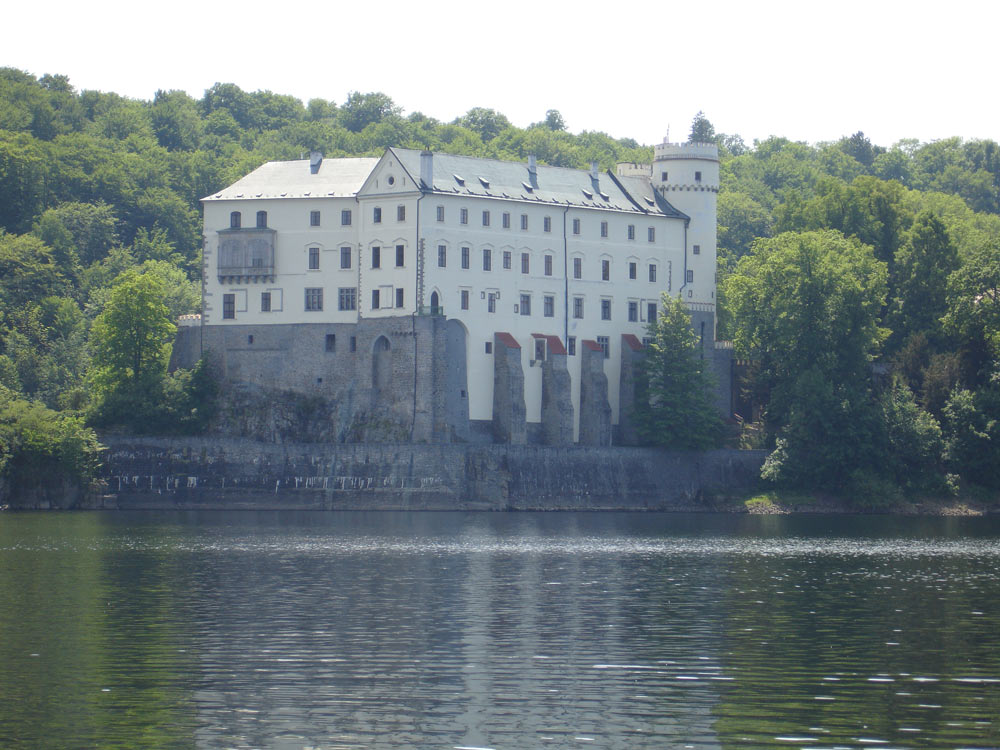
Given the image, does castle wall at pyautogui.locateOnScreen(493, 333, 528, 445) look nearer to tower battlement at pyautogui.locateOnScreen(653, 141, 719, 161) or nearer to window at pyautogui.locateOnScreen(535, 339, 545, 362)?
window at pyautogui.locateOnScreen(535, 339, 545, 362)

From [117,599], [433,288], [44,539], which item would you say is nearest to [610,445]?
[433,288]

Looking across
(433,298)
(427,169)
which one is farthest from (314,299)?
(427,169)

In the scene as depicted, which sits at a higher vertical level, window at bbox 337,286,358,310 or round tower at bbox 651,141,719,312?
round tower at bbox 651,141,719,312

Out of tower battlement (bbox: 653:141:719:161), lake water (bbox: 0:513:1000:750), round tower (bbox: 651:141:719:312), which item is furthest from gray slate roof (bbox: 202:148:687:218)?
lake water (bbox: 0:513:1000:750)

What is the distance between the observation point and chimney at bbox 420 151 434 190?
86812 millimetres

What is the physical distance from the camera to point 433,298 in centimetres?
8581

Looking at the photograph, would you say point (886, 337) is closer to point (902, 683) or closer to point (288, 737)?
point (902, 683)

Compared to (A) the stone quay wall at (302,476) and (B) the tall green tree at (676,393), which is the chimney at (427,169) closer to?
(A) the stone quay wall at (302,476)

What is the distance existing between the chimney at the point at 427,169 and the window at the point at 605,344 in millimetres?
12617

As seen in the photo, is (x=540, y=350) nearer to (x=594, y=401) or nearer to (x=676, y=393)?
(x=594, y=401)

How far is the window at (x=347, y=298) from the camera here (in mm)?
87625

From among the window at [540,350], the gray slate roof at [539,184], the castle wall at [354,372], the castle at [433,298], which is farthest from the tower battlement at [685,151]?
the castle wall at [354,372]

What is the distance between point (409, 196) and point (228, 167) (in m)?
55.9

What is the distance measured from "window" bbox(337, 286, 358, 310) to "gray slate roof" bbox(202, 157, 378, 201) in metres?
4.71
